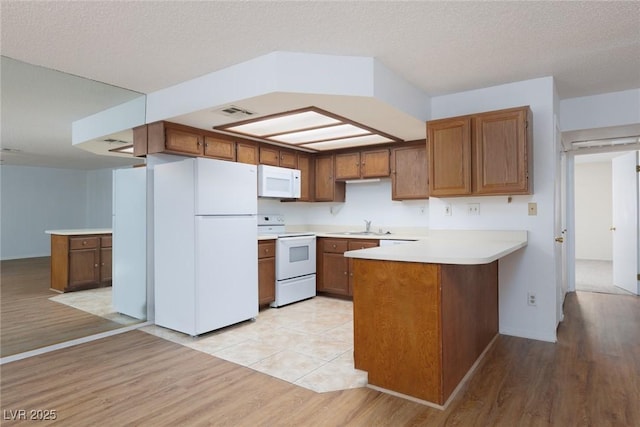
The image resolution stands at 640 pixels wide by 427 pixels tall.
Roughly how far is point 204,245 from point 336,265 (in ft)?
6.40

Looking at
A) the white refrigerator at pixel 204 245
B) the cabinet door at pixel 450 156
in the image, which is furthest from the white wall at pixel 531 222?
the white refrigerator at pixel 204 245

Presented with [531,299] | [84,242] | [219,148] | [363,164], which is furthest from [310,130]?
[531,299]

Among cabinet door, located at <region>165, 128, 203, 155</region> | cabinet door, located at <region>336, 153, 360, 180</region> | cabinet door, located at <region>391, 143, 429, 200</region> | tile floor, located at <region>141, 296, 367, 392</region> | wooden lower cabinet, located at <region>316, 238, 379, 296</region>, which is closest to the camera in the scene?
tile floor, located at <region>141, 296, 367, 392</region>

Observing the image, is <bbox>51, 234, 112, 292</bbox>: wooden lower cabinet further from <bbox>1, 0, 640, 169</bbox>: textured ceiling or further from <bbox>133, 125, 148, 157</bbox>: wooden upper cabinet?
<bbox>1, 0, 640, 169</bbox>: textured ceiling

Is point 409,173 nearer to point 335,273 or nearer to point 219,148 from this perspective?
point 335,273

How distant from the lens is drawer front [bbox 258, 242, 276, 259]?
4184mm

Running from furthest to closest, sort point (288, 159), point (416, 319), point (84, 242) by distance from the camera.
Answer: point (288, 159)
point (84, 242)
point (416, 319)

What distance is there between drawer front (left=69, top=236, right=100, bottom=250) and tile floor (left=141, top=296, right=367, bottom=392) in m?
1.00

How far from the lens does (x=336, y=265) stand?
A: 15.7 ft

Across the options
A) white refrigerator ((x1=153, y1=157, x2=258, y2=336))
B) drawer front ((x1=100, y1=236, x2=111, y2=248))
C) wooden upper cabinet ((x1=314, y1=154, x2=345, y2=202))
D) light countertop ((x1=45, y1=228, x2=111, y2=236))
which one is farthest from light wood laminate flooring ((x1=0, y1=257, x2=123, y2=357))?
wooden upper cabinet ((x1=314, y1=154, x2=345, y2=202))

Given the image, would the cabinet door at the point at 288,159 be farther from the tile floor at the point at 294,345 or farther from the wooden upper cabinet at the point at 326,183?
the tile floor at the point at 294,345

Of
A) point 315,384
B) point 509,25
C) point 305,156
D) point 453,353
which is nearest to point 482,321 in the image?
point 453,353

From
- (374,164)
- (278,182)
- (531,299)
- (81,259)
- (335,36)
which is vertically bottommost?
(531,299)

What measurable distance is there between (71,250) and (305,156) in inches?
119
